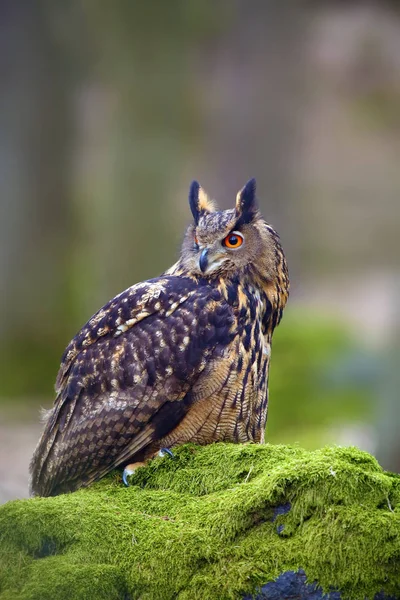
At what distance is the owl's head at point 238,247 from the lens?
2822mm

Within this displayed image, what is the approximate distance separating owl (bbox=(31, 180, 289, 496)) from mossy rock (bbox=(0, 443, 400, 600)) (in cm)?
37

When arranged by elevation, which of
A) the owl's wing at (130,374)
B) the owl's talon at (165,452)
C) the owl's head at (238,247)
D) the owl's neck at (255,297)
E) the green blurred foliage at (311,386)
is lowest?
the owl's talon at (165,452)

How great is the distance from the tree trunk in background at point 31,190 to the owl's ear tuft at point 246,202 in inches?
209

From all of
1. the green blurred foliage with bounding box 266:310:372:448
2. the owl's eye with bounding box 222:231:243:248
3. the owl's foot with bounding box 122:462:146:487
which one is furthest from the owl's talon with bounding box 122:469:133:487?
the green blurred foliage with bounding box 266:310:372:448

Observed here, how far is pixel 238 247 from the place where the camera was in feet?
9.34

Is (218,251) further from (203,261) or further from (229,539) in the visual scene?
(229,539)

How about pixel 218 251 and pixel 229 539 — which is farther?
pixel 218 251

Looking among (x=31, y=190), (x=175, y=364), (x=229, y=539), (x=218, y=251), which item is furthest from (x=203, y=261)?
(x=31, y=190)

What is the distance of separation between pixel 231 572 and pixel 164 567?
0.18m

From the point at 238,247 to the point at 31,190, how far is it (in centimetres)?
551

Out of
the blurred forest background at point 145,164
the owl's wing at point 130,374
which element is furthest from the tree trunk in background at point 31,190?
the owl's wing at point 130,374

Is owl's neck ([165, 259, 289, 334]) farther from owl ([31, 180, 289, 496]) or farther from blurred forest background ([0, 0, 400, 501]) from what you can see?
blurred forest background ([0, 0, 400, 501])

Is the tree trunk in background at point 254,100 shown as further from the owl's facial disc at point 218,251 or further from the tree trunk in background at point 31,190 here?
the owl's facial disc at point 218,251

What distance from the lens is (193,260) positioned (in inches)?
113
